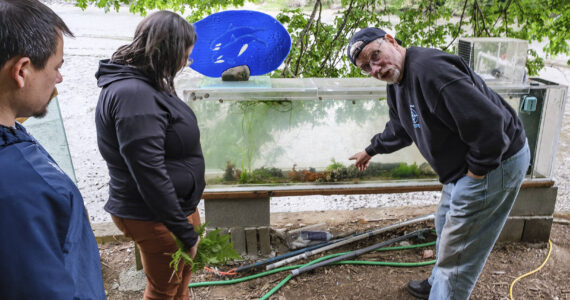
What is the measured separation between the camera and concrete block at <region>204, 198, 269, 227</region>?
3.63 metres

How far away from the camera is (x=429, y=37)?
18.8ft

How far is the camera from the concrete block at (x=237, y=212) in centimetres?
363

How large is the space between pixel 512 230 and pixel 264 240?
2.29 m

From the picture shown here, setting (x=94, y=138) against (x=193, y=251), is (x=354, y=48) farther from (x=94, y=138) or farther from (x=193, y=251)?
(x=94, y=138)

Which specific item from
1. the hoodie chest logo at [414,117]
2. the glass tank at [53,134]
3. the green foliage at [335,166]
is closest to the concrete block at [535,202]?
the green foliage at [335,166]

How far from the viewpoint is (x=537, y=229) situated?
3.90 m

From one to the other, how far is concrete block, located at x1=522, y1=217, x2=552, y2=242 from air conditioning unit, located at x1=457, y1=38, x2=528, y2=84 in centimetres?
131

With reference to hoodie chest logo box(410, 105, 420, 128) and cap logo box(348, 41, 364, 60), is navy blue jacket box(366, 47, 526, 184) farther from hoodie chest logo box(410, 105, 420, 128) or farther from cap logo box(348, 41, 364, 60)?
cap logo box(348, 41, 364, 60)

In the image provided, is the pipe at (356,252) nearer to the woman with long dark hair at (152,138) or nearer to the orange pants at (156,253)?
the orange pants at (156,253)

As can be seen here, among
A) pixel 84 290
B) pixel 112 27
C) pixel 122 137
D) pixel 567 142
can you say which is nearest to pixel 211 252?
pixel 122 137

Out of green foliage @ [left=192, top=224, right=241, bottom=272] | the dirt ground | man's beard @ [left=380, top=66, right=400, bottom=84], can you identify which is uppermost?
man's beard @ [left=380, top=66, right=400, bottom=84]

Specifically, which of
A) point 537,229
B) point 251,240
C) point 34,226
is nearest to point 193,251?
point 34,226

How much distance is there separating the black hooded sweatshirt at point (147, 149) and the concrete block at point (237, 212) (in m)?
1.38

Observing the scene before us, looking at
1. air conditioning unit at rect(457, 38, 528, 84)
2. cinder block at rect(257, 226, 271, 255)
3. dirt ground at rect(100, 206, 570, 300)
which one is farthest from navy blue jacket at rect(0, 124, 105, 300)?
air conditioning unit at rect(457, 38, 528, 84)
